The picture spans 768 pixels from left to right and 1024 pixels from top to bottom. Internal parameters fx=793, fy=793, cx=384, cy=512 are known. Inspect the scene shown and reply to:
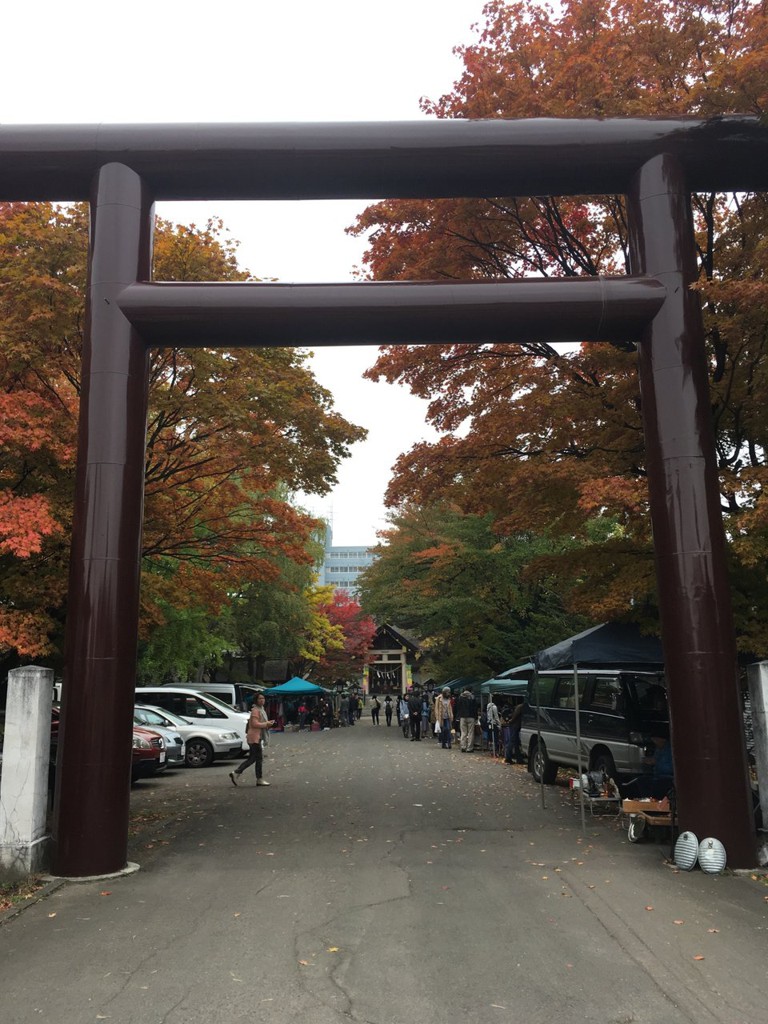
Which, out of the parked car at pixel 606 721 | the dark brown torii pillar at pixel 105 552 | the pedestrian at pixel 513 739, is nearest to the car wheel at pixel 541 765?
the parked car at pixel 606 721

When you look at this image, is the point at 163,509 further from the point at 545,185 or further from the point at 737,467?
the point at 737,467

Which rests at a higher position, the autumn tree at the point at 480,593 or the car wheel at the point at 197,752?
the autumn tree at the point at 480,593

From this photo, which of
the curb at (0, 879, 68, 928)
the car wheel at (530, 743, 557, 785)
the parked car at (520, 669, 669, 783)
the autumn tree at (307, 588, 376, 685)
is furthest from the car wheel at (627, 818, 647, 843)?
the autumn tree at (307, 588, 376, 685)

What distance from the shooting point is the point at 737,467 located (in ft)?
35.2

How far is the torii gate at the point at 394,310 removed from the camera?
328 inches

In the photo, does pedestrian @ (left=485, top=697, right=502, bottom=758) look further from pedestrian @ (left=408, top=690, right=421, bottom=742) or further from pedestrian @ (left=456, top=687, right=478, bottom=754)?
pedestrian @ (left=408, top=690, right=421, bottom=742)

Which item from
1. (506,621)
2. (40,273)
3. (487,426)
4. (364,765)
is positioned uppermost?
(40,273)

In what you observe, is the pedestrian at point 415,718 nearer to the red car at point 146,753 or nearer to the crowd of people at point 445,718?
the crowd of people at point 445,718

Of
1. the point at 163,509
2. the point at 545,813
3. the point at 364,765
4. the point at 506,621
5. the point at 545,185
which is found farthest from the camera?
the point at 506,621

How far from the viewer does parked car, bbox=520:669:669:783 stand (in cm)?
1191

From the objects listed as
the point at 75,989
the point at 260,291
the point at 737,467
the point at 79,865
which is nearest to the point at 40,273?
the point at 260,291

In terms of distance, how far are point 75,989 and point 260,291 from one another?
7030 mm

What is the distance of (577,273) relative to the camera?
12406 millimetres

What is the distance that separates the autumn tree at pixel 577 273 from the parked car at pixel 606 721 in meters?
1.62
